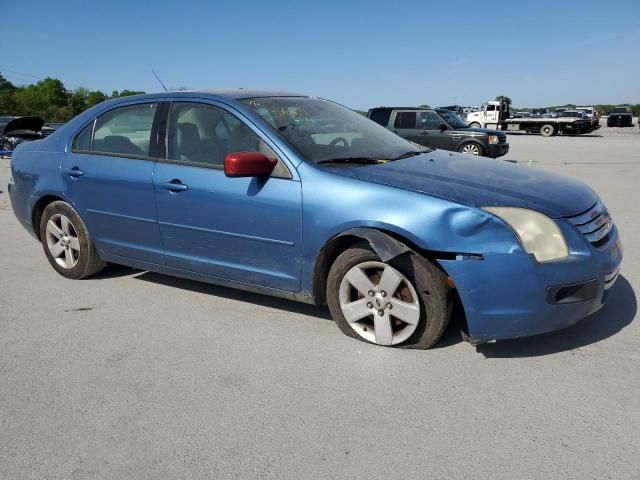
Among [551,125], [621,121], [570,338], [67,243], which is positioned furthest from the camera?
[621,121]

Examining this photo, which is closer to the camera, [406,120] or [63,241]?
[63,241]

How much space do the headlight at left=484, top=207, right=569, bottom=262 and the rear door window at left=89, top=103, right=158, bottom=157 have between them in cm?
259

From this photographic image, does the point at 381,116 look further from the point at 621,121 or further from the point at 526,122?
the point at 621,121

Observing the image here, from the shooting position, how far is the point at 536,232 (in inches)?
113

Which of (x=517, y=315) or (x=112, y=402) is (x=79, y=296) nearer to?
(x=112, y=402)

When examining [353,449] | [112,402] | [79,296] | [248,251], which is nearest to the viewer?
[353,449]

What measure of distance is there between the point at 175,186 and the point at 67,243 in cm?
154

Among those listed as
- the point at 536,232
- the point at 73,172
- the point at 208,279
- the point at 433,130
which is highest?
the point at 433,130

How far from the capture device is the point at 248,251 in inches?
140

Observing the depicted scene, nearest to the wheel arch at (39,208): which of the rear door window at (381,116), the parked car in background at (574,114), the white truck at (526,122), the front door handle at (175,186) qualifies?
the front door handle at (175,186)

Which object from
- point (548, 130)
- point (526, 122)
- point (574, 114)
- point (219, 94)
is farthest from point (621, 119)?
point (219, 94)

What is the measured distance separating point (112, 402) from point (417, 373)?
1.61 meters

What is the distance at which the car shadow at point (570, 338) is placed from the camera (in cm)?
315

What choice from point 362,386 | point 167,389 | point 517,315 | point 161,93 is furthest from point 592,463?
point 161,93
